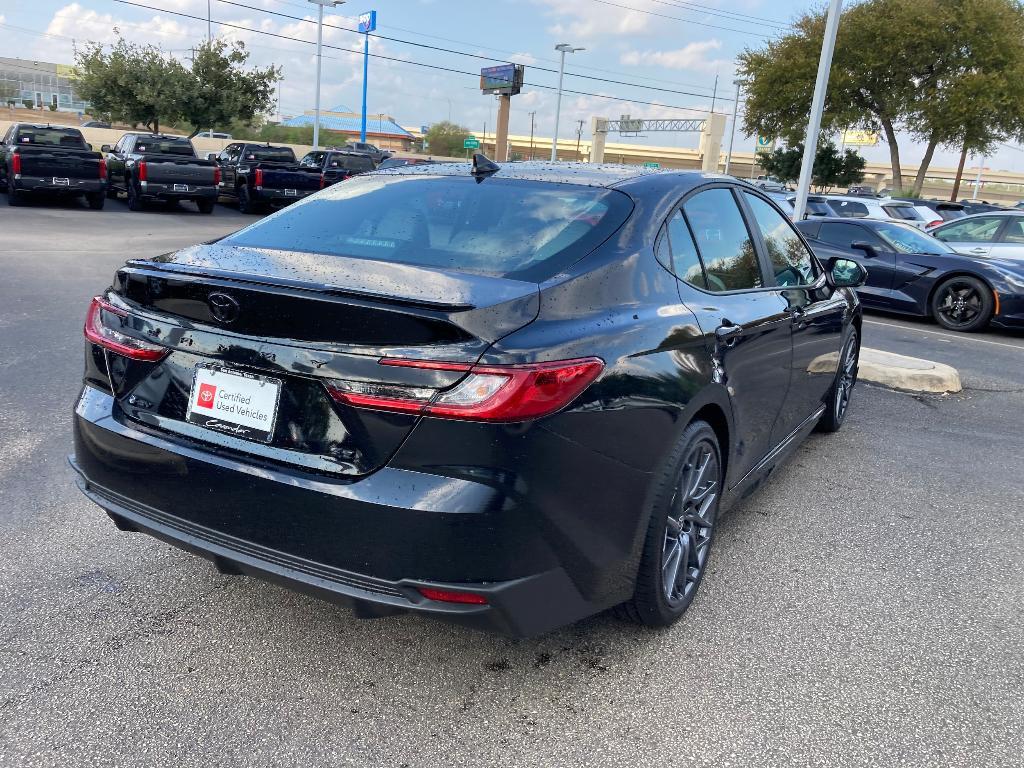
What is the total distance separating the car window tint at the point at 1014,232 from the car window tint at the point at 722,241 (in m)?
11.3

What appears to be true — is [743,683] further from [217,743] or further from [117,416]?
[117,416]

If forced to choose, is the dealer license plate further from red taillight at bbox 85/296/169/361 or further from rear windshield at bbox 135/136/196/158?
rear windshield at bbox 135/136/196/158

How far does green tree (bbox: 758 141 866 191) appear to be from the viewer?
40.6 m

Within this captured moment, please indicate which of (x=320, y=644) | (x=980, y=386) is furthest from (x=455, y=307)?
(x=980, y=386)

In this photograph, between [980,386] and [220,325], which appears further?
[980,386]

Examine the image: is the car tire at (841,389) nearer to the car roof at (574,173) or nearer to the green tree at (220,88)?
the car roof at (574,173)

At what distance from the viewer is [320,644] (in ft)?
9.44

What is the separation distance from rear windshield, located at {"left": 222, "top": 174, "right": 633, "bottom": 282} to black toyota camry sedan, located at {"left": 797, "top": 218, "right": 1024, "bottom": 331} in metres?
8.29

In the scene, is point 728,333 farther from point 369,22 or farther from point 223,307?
point 369,22

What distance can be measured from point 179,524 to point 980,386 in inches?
287

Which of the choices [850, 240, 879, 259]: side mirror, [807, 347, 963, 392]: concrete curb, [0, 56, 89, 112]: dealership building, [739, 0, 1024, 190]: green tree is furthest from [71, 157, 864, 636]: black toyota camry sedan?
[0, 56, 89, 112]: dealership building

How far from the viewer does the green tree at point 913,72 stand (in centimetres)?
3036

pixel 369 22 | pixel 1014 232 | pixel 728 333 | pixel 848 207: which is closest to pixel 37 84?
pixel 369 22

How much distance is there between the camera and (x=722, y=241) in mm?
3557
